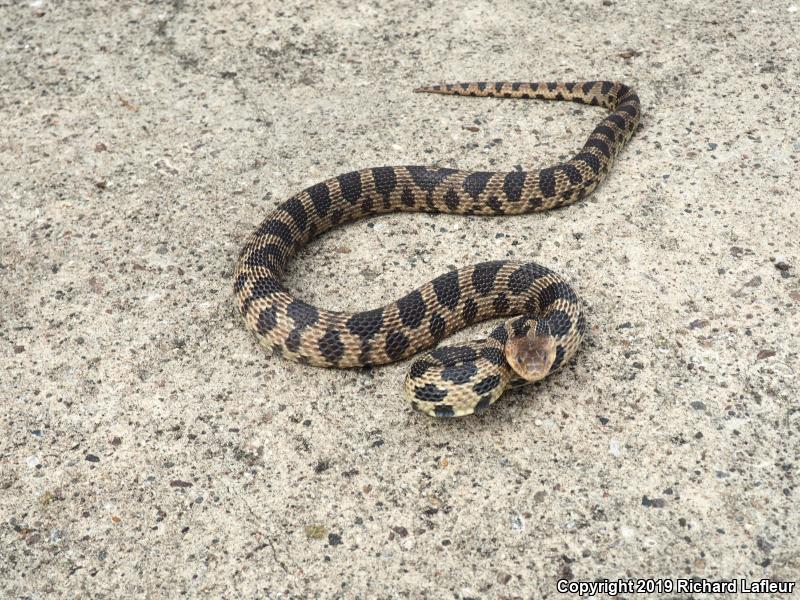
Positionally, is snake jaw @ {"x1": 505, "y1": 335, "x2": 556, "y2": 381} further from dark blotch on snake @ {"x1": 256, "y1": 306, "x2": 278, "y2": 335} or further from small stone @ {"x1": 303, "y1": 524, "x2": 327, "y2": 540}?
dark blotch on snake @ {"x1": 256, "y1": 306, "x2": 278, "y2": 335}

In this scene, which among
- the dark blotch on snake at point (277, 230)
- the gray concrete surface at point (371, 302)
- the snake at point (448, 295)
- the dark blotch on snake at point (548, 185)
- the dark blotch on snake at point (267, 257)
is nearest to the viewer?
the gray concrete surface at point (371, 302)

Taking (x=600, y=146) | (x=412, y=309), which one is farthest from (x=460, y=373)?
(x=600, y=146)

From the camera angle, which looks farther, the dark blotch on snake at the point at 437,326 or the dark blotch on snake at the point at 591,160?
the dark blotch on snake at the point at 591,160

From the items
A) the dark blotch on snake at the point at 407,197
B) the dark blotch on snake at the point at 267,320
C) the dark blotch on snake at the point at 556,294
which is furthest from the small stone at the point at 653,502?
the dark blotch on snake at the point at 407,197

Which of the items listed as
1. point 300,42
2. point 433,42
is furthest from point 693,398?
point 300,42

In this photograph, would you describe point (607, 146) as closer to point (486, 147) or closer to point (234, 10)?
point (486, 147)

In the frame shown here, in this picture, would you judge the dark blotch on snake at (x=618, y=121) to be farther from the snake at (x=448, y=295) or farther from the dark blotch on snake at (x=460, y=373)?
the dark blotch on snake at (x=460, y=373)

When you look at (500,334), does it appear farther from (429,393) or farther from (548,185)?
(548,185)
